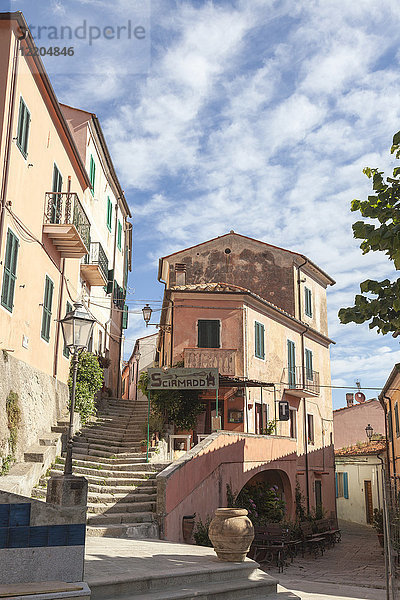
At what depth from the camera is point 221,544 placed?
7836 millimetres

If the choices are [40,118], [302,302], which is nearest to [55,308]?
[40,118]

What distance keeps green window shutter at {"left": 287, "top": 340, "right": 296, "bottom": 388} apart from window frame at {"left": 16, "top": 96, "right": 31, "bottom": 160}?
54.1ft

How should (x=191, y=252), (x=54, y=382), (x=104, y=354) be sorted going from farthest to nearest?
1. (x=191, y=252)
2. (x=104, y=354)
3. (x=54, y=382)

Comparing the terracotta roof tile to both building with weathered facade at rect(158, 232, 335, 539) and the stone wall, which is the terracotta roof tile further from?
the stone wall

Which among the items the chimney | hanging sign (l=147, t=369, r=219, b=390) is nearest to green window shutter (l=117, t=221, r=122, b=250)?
the chimney

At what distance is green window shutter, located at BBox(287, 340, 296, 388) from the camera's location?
83.2 ft

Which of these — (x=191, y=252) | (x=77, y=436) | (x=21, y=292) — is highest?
(x=191, y=252)

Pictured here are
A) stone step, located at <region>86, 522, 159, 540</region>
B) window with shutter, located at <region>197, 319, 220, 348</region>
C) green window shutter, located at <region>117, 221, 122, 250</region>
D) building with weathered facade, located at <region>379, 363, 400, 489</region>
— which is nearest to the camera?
stone step, located at <region>86, 522, 159, 540</region>

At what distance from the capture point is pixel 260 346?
77.0 ft

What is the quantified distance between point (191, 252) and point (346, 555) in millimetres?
14771

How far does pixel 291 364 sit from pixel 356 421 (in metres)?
14.3

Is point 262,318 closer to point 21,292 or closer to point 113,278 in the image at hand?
point 113,278

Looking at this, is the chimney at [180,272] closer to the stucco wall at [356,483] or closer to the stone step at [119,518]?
the stucco wall at [356,483]

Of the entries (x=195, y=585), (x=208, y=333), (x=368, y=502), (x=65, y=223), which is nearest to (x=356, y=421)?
(x=368, y=502)
